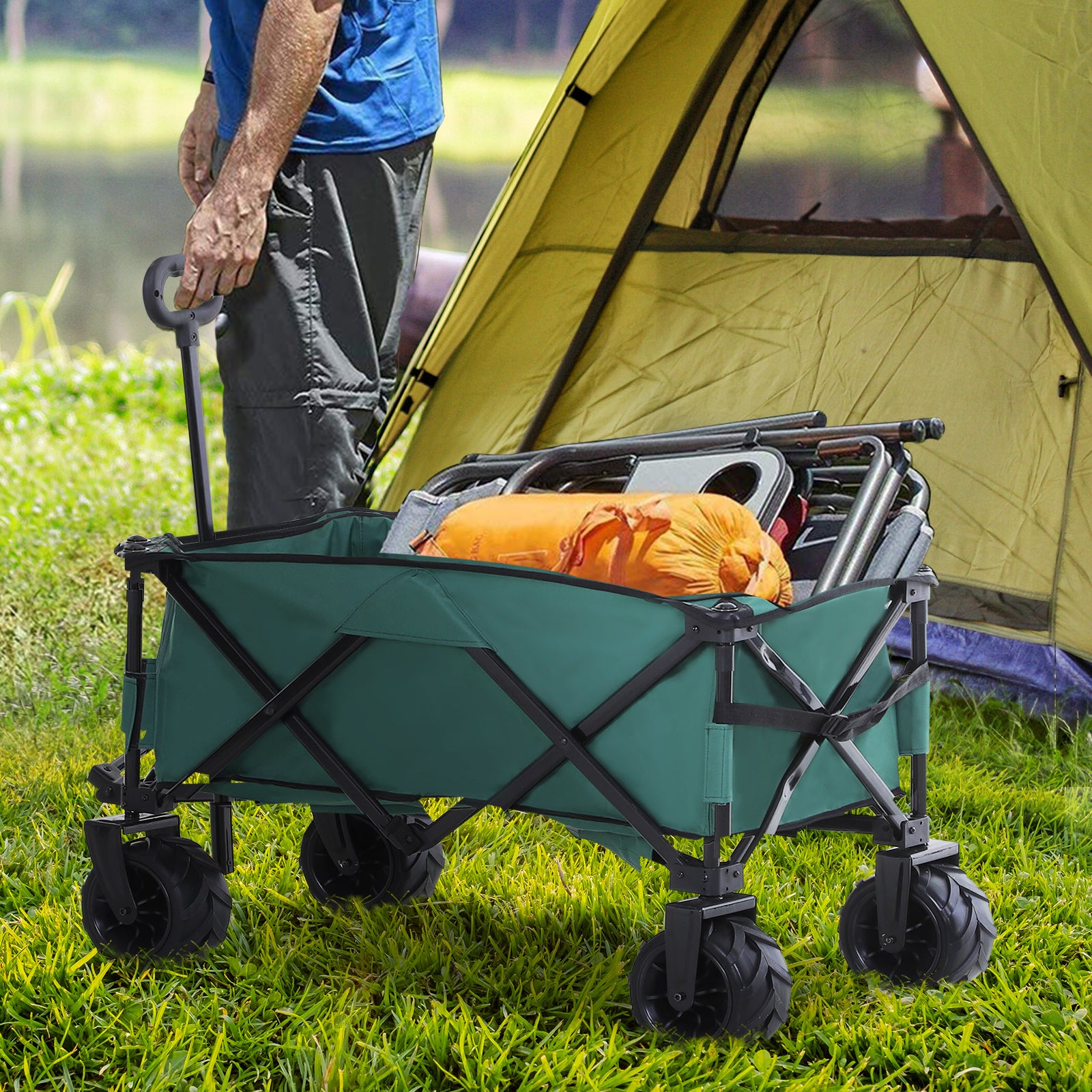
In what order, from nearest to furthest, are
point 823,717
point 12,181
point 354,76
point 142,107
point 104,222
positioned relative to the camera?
point 823,717 → point 354,76 → point 104,222 → point 12,181 → point 142,107

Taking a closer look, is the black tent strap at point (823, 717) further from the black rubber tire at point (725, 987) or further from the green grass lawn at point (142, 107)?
the green grass lawn at point (142, 107)

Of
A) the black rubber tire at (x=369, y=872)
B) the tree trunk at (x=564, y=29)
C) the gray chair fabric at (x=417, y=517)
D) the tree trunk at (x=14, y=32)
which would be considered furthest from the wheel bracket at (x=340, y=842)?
the tree trunk at (x=14, y=32)

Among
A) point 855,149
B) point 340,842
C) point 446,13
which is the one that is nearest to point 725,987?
point 340,842

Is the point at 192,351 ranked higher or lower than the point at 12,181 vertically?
lower

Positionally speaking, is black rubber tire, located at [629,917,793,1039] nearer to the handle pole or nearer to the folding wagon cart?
the folding wagon cart

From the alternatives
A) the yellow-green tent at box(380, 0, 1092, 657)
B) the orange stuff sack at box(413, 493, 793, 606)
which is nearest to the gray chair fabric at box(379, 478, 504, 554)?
the orange stuff sack at box(413, 493, 793, 606)

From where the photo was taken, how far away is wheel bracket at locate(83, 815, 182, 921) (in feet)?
6.03

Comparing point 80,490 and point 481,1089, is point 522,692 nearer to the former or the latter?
point 481,1089

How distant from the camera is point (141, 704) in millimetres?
1897

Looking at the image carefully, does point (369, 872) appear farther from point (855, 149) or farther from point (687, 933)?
point (855, 149)

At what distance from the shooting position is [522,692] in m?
1.65

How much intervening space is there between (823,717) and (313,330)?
132 centimetres

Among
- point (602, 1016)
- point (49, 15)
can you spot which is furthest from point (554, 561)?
A: point (49, 15)

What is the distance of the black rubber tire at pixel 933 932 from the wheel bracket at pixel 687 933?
281 millimetres
